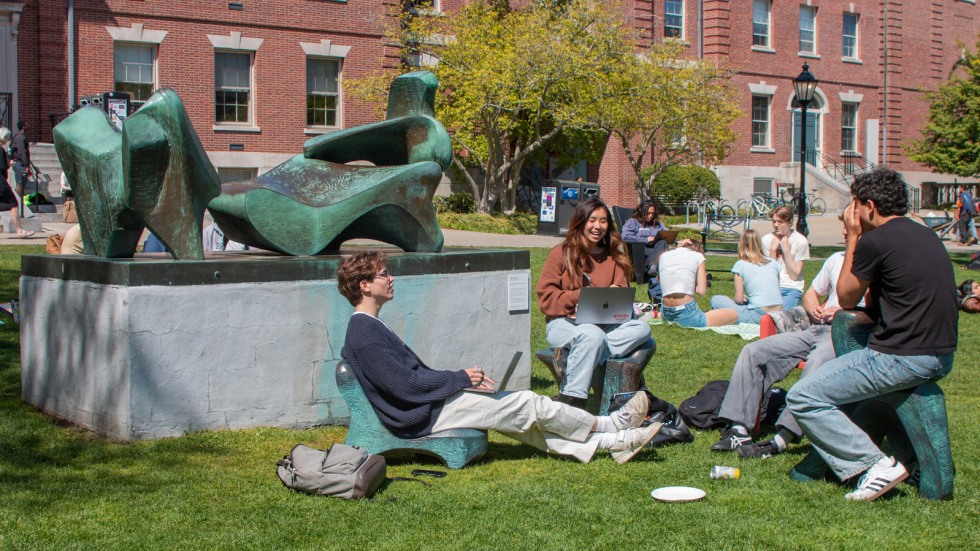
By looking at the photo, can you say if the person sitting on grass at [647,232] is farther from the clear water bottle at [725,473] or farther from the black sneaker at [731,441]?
the clear water bottle at [725,473]

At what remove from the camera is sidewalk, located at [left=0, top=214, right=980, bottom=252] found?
1753 centimetres

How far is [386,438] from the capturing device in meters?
5.75

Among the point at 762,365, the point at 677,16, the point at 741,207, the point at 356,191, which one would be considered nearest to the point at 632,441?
the point at 762,365

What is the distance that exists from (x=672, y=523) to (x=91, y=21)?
75.2 ft

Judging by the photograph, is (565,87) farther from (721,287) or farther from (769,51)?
(769,51)

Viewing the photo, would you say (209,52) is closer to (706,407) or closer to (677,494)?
(706,407)

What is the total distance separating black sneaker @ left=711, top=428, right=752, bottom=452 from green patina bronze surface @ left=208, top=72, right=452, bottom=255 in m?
2.64

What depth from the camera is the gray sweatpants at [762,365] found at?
21.2 ft

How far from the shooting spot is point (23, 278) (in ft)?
24.5

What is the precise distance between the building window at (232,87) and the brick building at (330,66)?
0.12 feet

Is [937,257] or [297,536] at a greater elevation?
[937,257]

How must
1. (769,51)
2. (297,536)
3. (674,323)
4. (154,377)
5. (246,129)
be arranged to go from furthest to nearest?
(769,51)
(246,129)
(674,323)
(154,377)
(297,536)

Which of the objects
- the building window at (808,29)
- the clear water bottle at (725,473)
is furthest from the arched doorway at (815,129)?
the clear water bottle at (725,473)

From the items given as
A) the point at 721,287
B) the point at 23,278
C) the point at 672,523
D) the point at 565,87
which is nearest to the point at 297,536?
the point at 672,523
